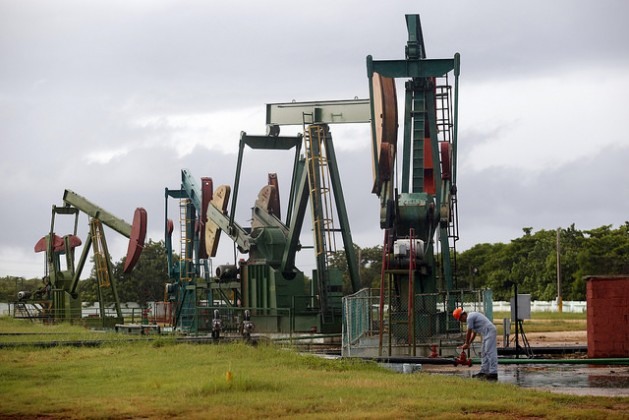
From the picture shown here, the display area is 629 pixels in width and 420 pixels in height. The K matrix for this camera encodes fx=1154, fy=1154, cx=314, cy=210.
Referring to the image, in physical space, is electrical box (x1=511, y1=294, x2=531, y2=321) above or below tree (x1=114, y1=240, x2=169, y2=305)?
below

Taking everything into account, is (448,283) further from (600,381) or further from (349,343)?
(600,381)

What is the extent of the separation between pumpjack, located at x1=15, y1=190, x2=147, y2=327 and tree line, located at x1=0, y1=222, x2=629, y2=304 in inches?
522

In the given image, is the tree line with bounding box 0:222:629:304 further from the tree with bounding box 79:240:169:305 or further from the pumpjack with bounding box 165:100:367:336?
the pumpjack with bounding box 165:100:367:336

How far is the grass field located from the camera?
12219 millimetres

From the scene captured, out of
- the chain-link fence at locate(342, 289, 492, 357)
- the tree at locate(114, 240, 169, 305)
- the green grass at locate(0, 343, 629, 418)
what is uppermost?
the tree at locate(114, 240, 169, 305)

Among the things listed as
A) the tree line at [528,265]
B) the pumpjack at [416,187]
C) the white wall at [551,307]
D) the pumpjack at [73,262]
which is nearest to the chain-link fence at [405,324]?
the pumpjack at [416,187]

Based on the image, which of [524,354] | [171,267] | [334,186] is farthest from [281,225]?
[524,354]

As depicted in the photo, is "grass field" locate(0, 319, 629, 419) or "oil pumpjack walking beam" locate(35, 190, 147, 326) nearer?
"grass field" locate(0, 319, 629, 419)

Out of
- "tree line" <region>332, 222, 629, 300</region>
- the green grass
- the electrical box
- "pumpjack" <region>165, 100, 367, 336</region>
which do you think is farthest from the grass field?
"tree line" <region>332, 222, 629, 300</region>

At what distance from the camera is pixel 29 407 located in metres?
12.9

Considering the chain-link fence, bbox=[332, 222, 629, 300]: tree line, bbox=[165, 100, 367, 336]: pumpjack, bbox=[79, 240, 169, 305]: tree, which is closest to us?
the chain-link fence

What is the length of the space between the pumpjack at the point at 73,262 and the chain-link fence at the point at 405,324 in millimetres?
20493

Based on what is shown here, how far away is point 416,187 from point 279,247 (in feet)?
42.3

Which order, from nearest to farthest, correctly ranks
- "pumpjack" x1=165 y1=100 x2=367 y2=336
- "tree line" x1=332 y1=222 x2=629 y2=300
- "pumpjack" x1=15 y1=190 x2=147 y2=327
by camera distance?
"pumpjack" x1=165 y1=100 x2=367 y2=336 → "pumpjack" x1=15 y1=190 x2=147 y2=327 → "tree line" x1=332 y1=222 x2=629 y2=300
